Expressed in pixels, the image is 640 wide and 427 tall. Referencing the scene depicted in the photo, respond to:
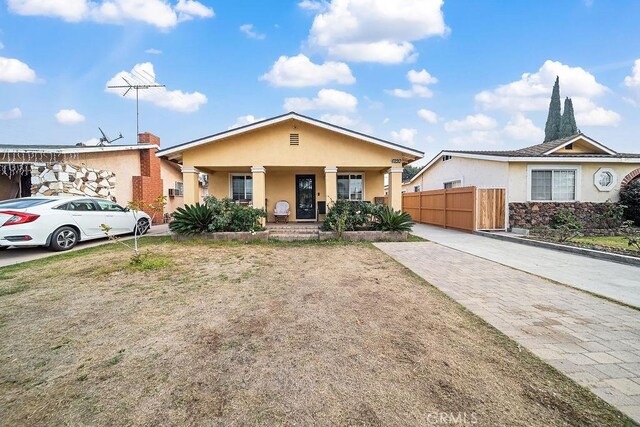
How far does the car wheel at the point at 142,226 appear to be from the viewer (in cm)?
1136

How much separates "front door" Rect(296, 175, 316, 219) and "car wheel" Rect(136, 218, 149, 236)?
251 inches

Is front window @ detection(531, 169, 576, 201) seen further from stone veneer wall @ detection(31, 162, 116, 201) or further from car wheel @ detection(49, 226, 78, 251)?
stone veneer wall @ detection(31, 162, 116, 201)

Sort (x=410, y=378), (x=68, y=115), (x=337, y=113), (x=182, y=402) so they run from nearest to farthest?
(x=182, y=402), (x=410, y=378), (x=68, y=115), (x=337, y=113)

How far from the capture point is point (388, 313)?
367 centimetres

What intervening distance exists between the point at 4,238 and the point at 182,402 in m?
8.44

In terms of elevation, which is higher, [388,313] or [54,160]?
[54,160]

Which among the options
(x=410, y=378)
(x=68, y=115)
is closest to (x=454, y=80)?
(x=410, y=378)

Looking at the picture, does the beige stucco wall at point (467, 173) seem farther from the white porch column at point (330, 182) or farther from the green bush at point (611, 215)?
the white porch column at point (330, 182)

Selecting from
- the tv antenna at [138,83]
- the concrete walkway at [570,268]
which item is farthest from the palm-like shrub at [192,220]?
the tv antenna at [138,83]

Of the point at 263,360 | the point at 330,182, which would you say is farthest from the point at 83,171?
the point at 263,360

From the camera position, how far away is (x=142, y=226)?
11.6m

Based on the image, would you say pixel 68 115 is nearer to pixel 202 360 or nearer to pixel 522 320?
pixel 202 360

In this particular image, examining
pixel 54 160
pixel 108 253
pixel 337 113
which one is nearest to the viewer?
pixel 108 253

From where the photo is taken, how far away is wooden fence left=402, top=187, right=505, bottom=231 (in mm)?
12312
